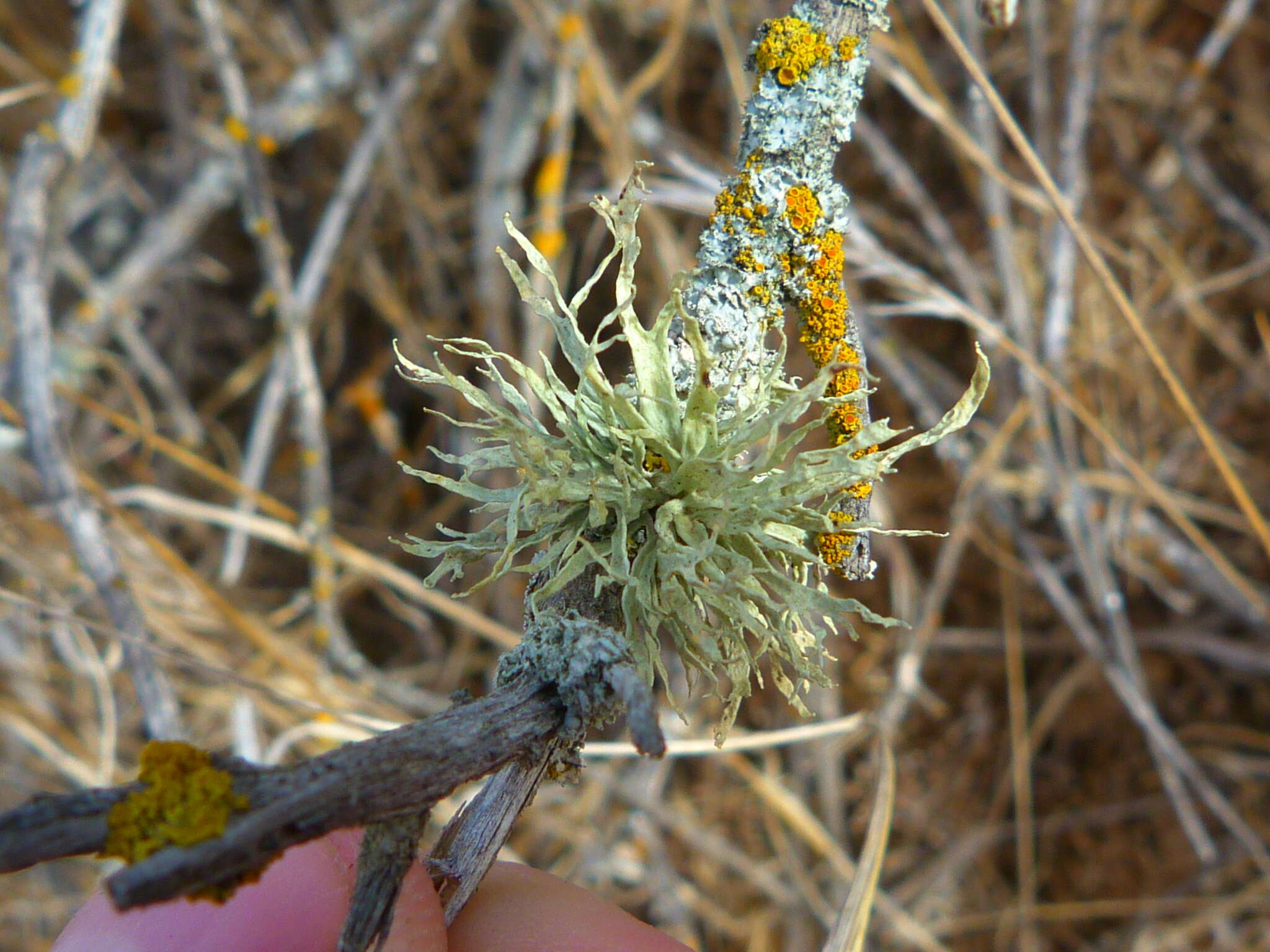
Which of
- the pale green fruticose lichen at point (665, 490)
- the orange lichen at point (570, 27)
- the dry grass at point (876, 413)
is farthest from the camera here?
the dry grass at point (876, 413)

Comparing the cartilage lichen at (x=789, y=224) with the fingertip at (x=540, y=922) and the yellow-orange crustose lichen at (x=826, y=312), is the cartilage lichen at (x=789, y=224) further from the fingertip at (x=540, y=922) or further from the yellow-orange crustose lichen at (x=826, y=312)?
the fingertip at (x=540, y=922)

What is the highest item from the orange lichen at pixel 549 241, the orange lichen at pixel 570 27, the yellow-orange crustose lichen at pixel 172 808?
the orange lichen at pixel 570 27

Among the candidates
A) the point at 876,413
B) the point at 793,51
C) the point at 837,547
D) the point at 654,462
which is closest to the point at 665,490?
the point at 654,462

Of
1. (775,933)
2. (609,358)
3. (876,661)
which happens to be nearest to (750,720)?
(876,661)

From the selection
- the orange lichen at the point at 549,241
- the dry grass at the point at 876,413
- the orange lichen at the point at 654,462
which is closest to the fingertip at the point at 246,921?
the orange lichen at the point at 654,462

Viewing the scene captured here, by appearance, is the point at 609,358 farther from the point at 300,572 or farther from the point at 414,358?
the point at 300,572
